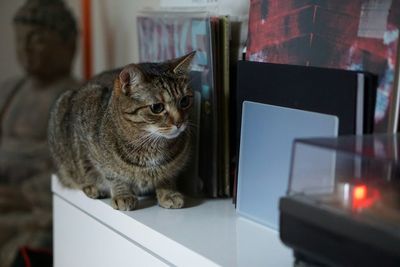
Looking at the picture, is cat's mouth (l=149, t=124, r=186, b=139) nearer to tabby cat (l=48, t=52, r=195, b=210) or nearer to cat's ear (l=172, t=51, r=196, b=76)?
tabby cat (l=48, t=52, r=195, b=210)

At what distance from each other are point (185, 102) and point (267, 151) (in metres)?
0.20

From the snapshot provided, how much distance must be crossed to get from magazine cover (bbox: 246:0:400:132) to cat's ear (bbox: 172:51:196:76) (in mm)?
110

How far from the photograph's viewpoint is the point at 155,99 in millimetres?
926

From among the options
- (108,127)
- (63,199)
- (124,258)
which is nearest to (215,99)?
(108,127)

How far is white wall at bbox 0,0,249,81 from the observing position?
1.50 m

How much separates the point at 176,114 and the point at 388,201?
1.44 ft

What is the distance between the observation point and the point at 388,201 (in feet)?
A: 1.86

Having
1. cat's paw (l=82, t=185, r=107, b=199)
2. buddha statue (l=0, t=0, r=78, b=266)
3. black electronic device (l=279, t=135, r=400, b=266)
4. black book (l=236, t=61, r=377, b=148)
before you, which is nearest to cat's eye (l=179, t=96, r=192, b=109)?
black book (l=236, t=61, r=377, b=148)

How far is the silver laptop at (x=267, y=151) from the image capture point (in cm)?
76

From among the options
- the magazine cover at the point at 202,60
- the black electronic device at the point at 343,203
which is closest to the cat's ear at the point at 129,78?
the magazine cover at the point at 202,60

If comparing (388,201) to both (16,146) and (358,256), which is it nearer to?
(358,256)

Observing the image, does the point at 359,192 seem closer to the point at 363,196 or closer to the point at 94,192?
the point at 363,196

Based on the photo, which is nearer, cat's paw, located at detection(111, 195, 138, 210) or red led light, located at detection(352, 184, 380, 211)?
red led light, located at detection(352, 184, 380, 211)

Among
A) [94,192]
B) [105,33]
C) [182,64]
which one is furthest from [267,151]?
[105,33]
